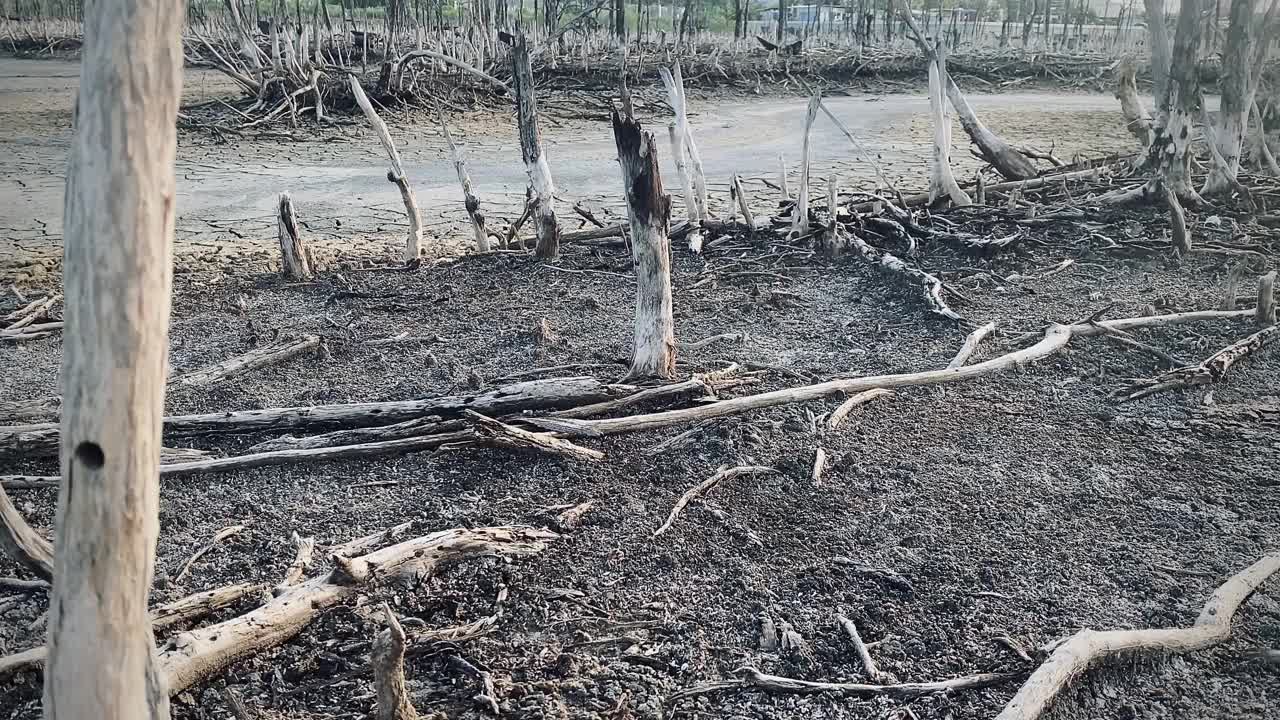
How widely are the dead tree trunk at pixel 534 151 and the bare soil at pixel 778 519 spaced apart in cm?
128

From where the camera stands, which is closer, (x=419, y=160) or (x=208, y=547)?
(x=208, y=547)

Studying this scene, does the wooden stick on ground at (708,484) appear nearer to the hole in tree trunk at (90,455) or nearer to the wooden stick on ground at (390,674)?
the wooden stick on ground at (390,674)

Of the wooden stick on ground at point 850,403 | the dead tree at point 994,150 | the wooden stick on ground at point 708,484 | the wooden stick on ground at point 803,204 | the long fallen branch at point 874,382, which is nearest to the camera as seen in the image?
the wooden stick on ground at point 708,484

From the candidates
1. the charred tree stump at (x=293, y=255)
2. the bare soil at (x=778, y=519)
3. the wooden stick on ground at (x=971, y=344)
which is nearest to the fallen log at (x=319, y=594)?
the bare soil at (x=778, y=519)

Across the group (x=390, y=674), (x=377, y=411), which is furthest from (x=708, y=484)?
(x=390, y=674)

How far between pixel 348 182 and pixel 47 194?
2.83m

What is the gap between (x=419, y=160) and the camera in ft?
40.9

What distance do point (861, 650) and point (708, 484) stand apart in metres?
1.14

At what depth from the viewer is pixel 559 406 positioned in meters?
4.68

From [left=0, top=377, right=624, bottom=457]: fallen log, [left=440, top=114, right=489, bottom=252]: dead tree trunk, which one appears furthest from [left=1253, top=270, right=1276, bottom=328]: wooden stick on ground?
[left=440, top=114, right=489, bottom=252]: dead tree trunk

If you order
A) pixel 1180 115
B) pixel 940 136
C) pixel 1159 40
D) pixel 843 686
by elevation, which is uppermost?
pixel 1159 40

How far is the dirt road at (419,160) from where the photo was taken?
30.3 feet

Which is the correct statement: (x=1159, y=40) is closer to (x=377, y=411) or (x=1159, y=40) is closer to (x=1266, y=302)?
(x=1266, y=302)

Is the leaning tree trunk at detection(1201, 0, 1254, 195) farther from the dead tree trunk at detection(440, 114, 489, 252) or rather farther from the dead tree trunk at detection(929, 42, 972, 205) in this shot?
the dead tree trunk at detection(440, 114, 489, 252)
